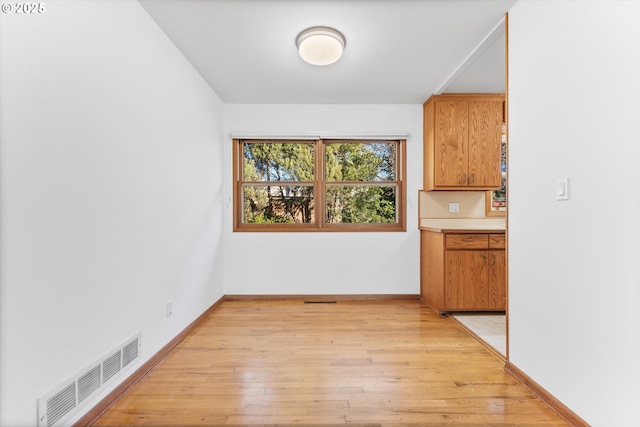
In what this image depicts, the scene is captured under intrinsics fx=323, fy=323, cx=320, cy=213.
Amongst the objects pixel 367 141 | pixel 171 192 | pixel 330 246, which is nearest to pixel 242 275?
pixel 330 246

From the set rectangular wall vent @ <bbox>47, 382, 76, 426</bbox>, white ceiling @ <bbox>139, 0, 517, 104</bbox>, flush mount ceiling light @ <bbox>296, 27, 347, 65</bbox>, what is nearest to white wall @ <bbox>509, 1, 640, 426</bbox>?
white ceiling @ <bbox>139, 0, 517, 104</bbox>

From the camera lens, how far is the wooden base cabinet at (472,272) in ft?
10.5

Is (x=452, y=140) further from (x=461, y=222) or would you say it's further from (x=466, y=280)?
(x=466, y=280)

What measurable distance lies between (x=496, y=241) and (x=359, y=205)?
1532 mm

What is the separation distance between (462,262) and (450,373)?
1.40m

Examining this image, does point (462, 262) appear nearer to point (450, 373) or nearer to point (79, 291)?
point (450, 373)

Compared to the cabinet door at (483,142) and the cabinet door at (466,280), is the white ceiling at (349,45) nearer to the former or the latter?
the cabinet door at (483,142)

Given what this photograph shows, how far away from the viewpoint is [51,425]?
133 centimetres

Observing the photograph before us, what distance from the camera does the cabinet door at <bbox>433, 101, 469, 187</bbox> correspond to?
11.5 feet

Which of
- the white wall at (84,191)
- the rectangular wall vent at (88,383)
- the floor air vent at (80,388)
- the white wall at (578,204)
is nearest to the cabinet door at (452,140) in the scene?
the white wall at (578,204)

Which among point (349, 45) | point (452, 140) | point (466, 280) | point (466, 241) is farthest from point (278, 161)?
point (466, 280)

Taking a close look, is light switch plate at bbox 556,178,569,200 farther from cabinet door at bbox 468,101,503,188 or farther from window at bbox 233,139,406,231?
window at bbox 233,139,406,231

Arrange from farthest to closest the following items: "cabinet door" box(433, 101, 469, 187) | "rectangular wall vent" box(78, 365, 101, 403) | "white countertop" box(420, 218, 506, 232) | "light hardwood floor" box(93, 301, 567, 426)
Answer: "white countertop" box(420, 218, 506, 232), "cabinet door" box(433, 101, 469, 187), "light hardwood floor" box(93, 301, 567, 426), "rectangular wall vent" box(78, 365, 101, 403)

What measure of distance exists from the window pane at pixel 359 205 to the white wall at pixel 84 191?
1.89 m
